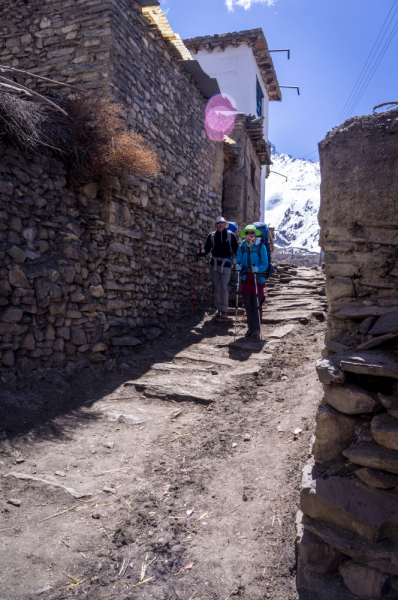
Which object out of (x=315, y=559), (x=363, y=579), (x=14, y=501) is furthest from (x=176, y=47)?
(x=363, y=579)

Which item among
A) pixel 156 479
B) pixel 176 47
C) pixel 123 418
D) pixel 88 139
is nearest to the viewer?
pixel 156 479

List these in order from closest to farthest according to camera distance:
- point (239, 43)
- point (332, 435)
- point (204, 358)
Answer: point (332, 435) → point (204, 358) → point (239, 43)

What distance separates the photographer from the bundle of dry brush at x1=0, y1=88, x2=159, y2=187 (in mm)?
4723

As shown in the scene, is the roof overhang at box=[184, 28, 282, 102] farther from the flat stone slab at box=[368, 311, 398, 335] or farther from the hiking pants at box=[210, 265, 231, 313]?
the flat stone slab at box=[368, 311, 398, 335]

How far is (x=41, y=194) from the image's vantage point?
463cm

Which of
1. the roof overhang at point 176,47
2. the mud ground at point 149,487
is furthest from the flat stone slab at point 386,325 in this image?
the roof overhang at point 176,47

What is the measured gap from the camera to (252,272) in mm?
6457

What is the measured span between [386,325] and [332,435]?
672 millimetres

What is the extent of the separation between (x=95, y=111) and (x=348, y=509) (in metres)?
4.98

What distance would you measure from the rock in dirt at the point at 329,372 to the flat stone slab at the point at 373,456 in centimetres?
34

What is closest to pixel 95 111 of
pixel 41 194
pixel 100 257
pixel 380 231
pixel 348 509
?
pixel 41 194

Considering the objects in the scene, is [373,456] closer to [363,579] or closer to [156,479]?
[363,579]

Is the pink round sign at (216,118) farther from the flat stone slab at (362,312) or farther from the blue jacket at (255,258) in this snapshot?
the flat stone slab at (362,312)

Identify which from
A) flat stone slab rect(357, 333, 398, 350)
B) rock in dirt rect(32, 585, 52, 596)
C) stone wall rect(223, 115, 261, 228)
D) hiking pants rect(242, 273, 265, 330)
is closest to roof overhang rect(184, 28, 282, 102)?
stone wall rect(223, 115, 261, 228)
